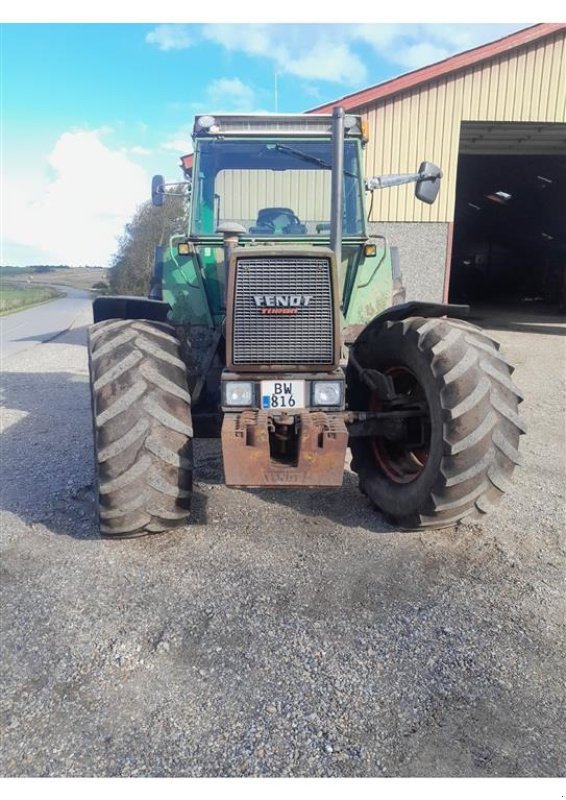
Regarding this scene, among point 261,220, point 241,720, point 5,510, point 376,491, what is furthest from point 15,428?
point 241,720

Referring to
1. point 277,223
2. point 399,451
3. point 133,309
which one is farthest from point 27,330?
point 399,451

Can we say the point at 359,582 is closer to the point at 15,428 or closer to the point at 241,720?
the point at 241,720

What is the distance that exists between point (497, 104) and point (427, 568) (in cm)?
1158

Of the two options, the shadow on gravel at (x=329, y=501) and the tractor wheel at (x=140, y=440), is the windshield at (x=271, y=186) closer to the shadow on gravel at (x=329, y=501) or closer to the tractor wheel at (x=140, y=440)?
the tractor wheel at (x=140, y=440)

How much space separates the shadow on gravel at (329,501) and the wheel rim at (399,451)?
0.31 meters

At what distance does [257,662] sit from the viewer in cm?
272

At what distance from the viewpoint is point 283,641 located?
9.38 ft

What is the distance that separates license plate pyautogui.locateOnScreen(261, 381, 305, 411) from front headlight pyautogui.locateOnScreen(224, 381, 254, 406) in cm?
8

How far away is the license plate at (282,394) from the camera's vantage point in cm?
374

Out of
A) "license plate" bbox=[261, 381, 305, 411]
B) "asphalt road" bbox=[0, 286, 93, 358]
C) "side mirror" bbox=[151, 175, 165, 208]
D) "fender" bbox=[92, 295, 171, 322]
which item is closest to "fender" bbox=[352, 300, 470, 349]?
"license plate" bbox=[261, 381, 305, 411]

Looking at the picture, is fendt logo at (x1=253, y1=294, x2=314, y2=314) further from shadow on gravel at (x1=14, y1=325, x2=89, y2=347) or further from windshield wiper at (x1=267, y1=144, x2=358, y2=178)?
shadow on gravel at (x1=14, y1=325, x2=89, y2=347)

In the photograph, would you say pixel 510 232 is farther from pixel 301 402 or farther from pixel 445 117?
pixel 301 402

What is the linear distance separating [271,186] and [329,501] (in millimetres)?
2529

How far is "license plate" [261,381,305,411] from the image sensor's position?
12.3ft
